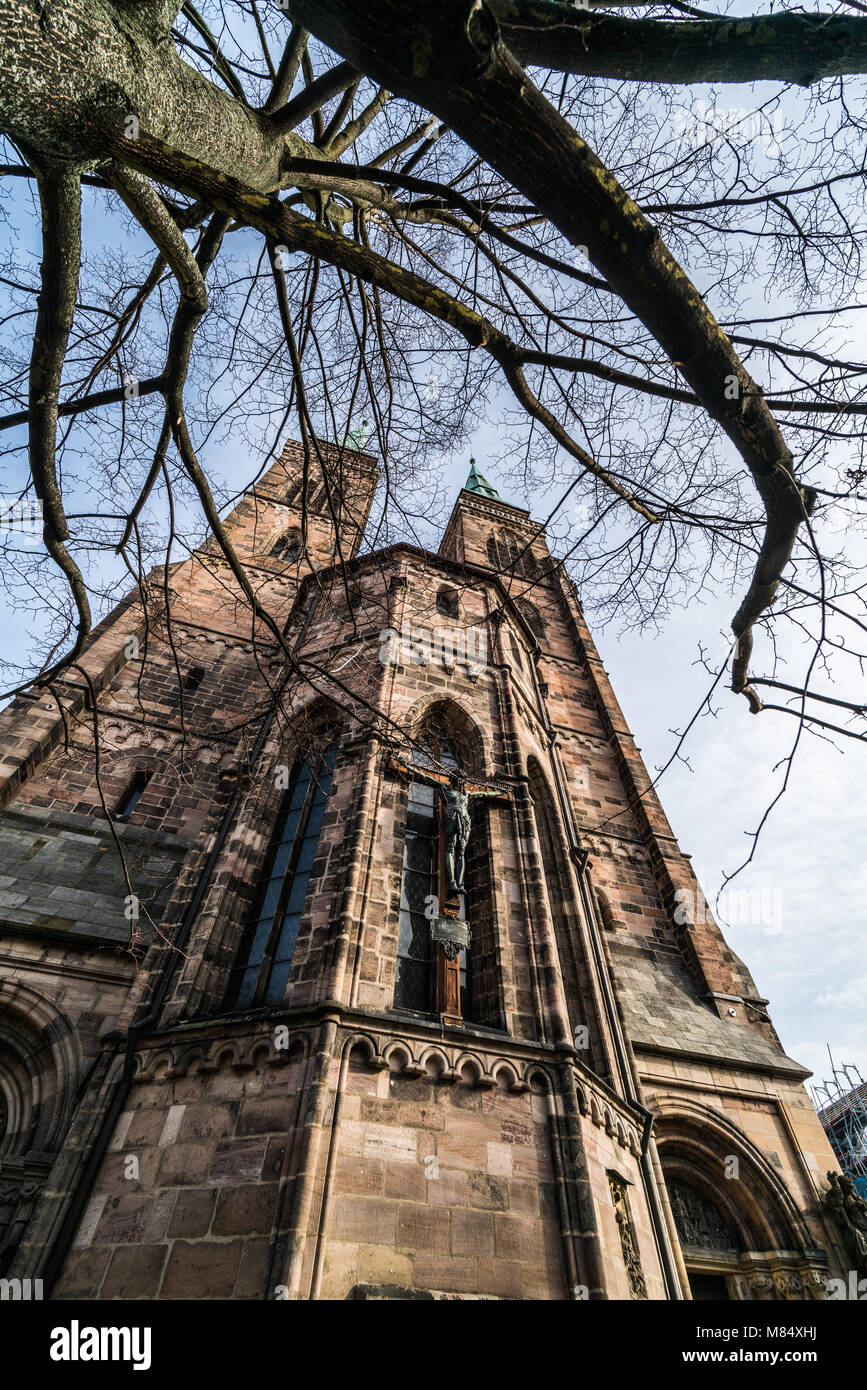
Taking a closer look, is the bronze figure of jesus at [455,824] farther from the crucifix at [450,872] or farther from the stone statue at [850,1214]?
the stone statue at [850,1214]

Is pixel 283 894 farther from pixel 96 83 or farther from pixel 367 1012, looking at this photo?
pixel 96 83

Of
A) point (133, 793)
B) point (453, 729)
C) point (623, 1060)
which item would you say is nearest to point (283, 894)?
point (453, 729)

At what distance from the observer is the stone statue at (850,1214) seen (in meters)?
7.80

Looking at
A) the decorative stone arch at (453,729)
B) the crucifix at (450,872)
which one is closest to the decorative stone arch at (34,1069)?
the crucifix at (450,872)

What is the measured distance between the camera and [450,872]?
6961 mm

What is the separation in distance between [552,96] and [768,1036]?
11964 mm

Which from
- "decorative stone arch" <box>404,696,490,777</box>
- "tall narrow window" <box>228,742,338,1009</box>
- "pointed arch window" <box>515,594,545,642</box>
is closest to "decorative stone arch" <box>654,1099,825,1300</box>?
"decorative stone arch" <box>404,696,490,777</box>

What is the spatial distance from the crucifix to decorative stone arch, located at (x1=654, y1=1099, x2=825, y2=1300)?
4438 millimetres

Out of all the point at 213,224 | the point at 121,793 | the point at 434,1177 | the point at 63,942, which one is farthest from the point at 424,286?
the point at 121,793

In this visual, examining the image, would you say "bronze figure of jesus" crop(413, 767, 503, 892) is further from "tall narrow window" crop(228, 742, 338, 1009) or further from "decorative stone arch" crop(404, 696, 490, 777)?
"tall narrow window" crop(228, 742, 338, 1009)

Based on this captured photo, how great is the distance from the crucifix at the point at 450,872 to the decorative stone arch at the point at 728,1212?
444 centimetres

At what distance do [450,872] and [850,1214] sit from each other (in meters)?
6.63

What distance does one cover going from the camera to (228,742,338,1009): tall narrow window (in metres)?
6.53
